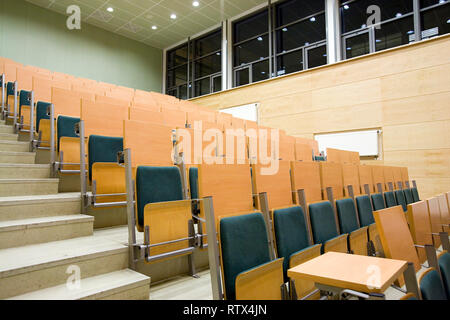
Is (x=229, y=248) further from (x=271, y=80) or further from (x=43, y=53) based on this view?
(x=43, y=53)

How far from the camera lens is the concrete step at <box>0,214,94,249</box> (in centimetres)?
39

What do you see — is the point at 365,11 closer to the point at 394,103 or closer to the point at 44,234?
the point at 394,103

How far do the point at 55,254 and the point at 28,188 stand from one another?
0.23 m

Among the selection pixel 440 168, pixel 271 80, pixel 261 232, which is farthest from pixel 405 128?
pixel 261 232

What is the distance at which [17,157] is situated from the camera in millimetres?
625

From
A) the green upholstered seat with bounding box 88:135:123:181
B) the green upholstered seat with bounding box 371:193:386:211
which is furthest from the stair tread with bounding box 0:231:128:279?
the green upholstered seat with bounding box 371:193:386:211

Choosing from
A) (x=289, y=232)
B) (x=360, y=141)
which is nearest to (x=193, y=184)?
(x=289, y=232)

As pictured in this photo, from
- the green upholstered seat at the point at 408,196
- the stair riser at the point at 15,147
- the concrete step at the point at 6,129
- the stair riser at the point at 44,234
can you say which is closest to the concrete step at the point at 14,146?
the stair riser at the point at 15,147

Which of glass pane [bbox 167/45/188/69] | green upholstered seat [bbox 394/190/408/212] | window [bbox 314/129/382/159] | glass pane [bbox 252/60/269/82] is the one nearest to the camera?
green upholstered seat [bbox 394/190/408/212]

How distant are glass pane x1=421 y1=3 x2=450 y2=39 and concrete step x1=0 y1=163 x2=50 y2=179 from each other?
148 centimetres

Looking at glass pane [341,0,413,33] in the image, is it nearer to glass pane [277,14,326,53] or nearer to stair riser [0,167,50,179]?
glass pane [277,14,326,53]

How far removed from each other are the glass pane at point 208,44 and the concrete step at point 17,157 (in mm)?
1656
